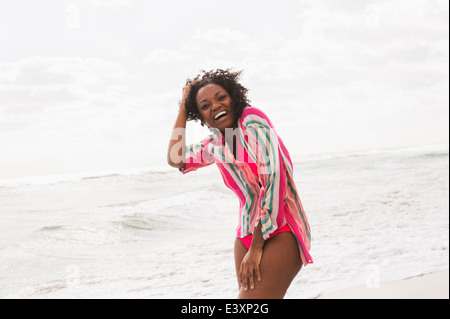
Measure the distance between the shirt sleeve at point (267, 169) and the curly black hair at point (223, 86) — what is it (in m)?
0.22

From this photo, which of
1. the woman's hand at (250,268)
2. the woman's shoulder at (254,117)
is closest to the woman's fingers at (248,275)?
the woman's hand at (250,268)

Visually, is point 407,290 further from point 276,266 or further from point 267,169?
point 267,169

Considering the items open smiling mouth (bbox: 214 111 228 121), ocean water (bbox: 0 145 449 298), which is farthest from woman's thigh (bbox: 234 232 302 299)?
ocean water (bbox: 0 145 449 298)

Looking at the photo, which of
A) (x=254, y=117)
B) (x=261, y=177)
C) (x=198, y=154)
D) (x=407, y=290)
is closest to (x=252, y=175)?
(x=261, y=177)

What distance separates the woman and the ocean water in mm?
3507

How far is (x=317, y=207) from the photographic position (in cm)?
1170

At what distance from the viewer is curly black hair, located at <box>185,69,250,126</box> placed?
2018 mm

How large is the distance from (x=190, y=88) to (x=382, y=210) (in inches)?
379

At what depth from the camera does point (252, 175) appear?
1919mm

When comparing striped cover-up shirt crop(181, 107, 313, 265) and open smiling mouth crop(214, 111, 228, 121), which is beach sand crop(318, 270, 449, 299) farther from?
open smiling mouth crop(214, 111, 228, 121)

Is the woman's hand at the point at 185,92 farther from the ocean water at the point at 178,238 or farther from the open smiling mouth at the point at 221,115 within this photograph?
the ocean water at the point at 178,238

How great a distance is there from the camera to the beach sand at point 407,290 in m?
4.71
